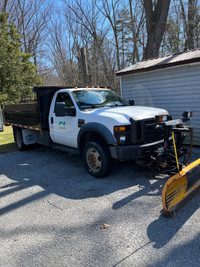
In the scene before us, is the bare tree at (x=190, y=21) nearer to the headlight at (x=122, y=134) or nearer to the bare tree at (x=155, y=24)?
the bare tree at (x=155, y=24)

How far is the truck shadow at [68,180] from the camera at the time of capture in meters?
4.29

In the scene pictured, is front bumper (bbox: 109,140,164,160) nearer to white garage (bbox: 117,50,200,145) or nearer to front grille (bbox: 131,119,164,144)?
front grille (bbox: 131,119,164,144)

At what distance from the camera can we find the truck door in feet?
18.1

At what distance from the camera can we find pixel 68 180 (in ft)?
16.7

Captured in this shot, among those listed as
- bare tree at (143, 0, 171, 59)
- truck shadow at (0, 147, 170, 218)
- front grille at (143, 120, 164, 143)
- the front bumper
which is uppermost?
bare tree at (143, 0, 171, 59)

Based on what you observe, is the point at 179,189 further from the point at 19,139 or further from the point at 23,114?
the point at 19,139

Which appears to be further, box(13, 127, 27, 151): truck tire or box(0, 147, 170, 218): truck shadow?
box(13, 127, 27, 151): truck tire

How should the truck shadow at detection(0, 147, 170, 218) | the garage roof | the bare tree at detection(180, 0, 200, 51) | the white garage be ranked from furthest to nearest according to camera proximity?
1. the bare tree at detection(180, 0, 200, 51)
2. the white garage
3. the garage roof
4. the truck shadow at detection(0, 147, 170, 218)

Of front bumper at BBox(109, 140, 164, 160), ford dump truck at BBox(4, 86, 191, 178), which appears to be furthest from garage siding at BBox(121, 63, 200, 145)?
front bumper at BBox(109, 140, 164, 160)

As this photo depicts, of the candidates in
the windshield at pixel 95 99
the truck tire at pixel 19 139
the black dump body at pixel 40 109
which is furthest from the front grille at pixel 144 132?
the truck tire at pixel 19 139

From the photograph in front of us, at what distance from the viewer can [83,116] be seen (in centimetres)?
521

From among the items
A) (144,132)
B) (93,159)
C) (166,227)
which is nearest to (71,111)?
(93,159)

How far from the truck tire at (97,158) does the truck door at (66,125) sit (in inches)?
26.2

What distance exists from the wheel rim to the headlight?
674 mm
